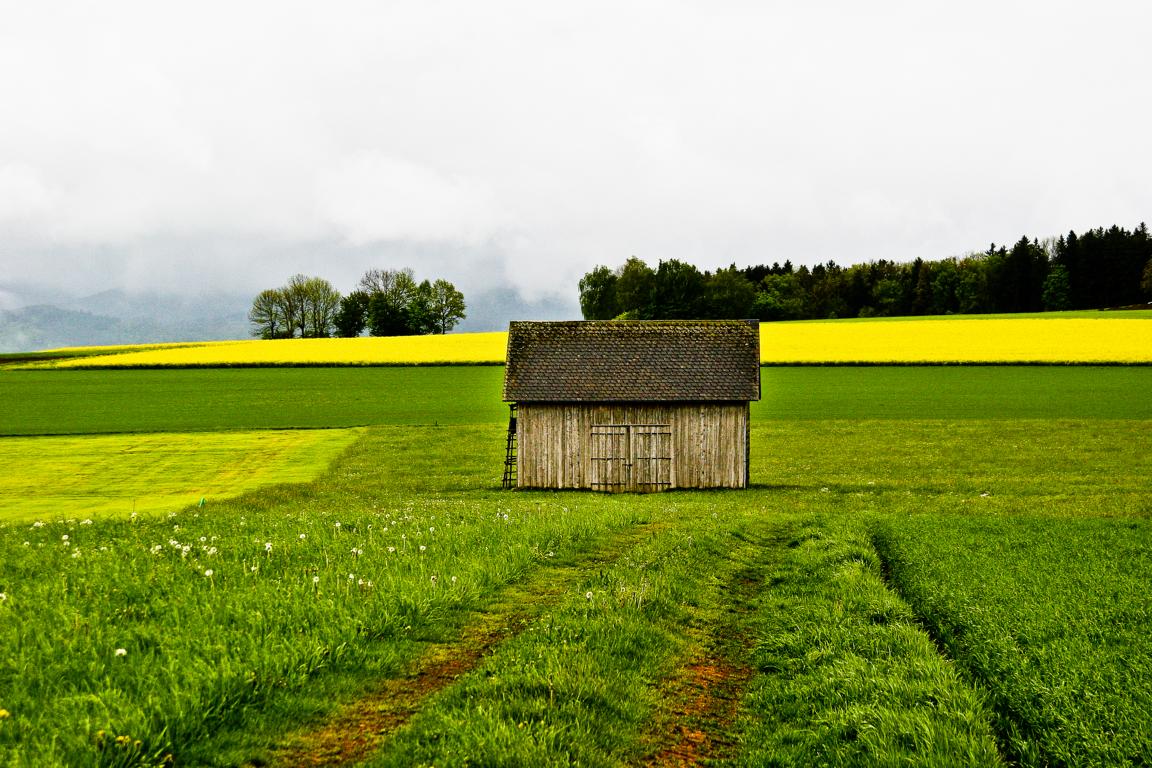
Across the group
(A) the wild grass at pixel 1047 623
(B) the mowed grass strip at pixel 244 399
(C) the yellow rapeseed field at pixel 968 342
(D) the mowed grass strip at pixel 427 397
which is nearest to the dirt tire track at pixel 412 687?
(A) the wild grass at pixel 1047 623

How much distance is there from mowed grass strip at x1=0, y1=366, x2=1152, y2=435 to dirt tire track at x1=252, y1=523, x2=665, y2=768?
38865 millimetres

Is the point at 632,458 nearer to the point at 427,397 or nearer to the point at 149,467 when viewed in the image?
the point at 149,467

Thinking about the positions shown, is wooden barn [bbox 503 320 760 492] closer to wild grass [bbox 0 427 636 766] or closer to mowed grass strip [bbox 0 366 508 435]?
mowed grass strip [bbox 0 366 508 435]

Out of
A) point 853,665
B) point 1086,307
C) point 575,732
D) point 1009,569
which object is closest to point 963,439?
point 1009,569

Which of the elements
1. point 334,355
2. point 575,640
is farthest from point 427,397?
point 575,640

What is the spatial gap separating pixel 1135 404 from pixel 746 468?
99.8 ft

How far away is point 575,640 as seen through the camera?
7285 millimetres

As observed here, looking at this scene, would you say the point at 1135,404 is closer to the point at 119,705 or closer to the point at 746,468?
the point at 746,468

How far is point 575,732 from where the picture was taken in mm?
5570

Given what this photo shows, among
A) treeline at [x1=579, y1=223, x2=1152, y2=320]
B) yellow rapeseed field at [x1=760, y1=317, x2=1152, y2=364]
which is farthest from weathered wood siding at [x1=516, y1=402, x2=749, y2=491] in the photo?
treeline at [x1=579, y1=223, x2=1152, y2=320]

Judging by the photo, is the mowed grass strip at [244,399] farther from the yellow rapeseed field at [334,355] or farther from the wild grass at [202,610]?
the wild grass at [202,610]

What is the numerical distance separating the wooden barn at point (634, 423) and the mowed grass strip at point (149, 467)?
30.2 feet

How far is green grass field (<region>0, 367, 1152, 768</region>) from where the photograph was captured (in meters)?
5.46

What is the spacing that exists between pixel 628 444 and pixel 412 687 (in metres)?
25.4
